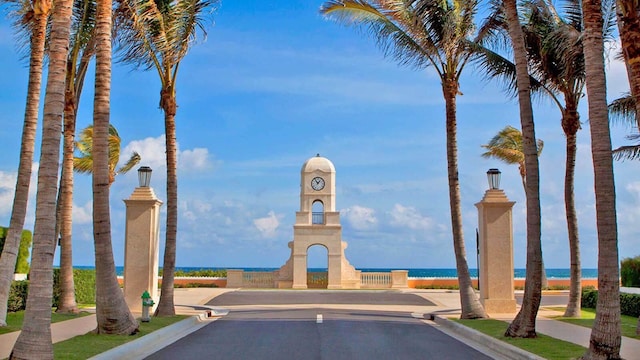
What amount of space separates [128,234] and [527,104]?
43.0 feet

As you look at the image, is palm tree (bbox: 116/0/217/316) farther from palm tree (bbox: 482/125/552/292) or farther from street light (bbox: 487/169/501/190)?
palm tree (bbox: 482/125/552/292)

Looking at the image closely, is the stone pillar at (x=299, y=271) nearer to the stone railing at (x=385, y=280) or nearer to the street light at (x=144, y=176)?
the stone railing at (x=385, y=280)

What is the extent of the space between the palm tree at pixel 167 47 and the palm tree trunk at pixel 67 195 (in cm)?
300

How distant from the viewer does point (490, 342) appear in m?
15.1

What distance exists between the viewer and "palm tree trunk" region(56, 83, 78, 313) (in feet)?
72.5

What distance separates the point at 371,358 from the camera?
13180mm

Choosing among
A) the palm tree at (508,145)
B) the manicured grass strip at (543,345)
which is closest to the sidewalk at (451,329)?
the manicured grass strip at (543,345)

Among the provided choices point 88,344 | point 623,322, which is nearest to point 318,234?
point 623,322

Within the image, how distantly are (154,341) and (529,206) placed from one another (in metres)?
8.56

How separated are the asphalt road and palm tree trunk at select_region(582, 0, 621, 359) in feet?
8.97

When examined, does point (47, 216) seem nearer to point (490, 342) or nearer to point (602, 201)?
point (602, 201)

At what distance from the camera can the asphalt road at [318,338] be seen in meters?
13.6

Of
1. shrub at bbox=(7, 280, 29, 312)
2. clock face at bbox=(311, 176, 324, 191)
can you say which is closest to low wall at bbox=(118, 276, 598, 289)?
clock face at bbox=(311, 176, 324, 191)

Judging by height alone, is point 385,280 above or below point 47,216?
below
